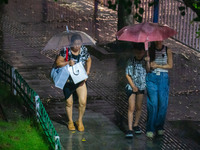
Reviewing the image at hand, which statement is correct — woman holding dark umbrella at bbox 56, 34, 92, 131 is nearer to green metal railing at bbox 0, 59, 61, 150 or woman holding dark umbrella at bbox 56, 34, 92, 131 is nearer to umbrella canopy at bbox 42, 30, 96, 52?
umbrella canopy at bbox 42, 30, 96, 52

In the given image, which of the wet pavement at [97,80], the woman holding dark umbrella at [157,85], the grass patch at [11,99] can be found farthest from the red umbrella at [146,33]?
the grass patch at [11,99]

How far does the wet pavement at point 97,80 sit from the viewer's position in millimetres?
9008

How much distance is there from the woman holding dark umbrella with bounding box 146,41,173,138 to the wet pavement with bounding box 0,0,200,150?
10.9 inches

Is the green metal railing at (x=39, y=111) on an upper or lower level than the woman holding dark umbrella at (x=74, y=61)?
lower

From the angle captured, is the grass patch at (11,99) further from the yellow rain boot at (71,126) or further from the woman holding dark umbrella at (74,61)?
the woman holding dark umbrella at (74,61)

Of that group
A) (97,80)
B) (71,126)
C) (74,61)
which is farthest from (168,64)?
(97,80)

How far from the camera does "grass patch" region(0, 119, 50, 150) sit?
8.35 m

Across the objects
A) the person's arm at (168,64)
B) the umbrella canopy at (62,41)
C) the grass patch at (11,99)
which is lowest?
the grass patch at (11,99)

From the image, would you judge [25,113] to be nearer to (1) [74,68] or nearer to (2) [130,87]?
(1) [74,68]

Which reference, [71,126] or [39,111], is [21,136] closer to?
[39,111]

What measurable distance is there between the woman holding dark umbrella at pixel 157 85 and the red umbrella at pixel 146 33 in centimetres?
24

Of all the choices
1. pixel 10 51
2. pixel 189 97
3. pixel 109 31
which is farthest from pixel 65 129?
pixel 109 31

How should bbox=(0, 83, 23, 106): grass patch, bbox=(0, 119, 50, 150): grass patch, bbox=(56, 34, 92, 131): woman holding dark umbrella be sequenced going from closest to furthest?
bbox=(0, 119, 50, 150): grass patch → bbox=(56, 34, 92, 131): woman holding dark umbrella → bbox=(0, 83, 23, 106): grass patch

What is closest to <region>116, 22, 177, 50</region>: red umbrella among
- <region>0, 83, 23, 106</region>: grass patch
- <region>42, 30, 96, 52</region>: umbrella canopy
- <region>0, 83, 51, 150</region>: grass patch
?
<region>42, 30, 96, 52</region>: umbrella canopy
